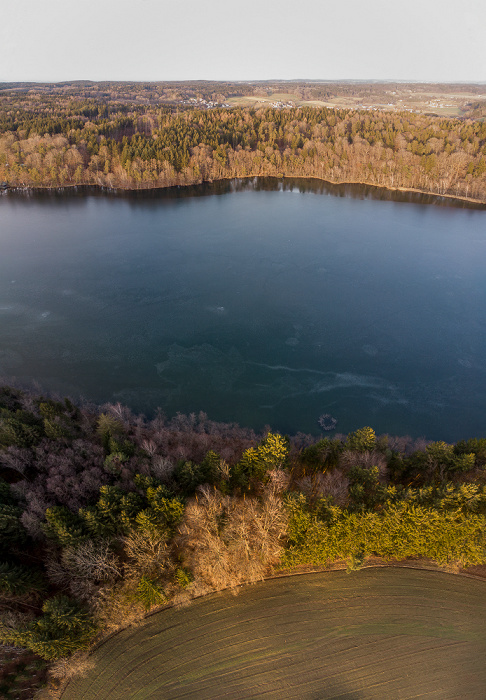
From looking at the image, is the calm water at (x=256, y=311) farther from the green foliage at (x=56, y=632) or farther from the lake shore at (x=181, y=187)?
the green foliage at (x=56, y=632)

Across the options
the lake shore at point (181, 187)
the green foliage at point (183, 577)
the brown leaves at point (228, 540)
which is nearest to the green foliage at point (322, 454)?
the brown leaves at point (228, 540)

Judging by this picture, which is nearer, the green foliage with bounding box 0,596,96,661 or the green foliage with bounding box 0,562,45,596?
the green foliage with bounding box 0,596,96,661

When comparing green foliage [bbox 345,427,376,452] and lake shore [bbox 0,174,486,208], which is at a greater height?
lake shore [bbox 0,174,486,208]

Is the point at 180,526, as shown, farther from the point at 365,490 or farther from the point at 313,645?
the point at 365,490

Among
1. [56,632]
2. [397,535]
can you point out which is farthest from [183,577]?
[397,535]

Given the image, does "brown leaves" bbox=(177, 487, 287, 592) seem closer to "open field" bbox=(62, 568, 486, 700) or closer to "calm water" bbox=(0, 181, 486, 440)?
"open field" bbox=(62, 568, 486, 700)

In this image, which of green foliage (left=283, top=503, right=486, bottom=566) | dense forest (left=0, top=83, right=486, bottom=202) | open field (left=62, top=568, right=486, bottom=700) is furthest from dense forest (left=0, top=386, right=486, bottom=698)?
dense forest (left=0, top=83, right=486, bottom=202)
